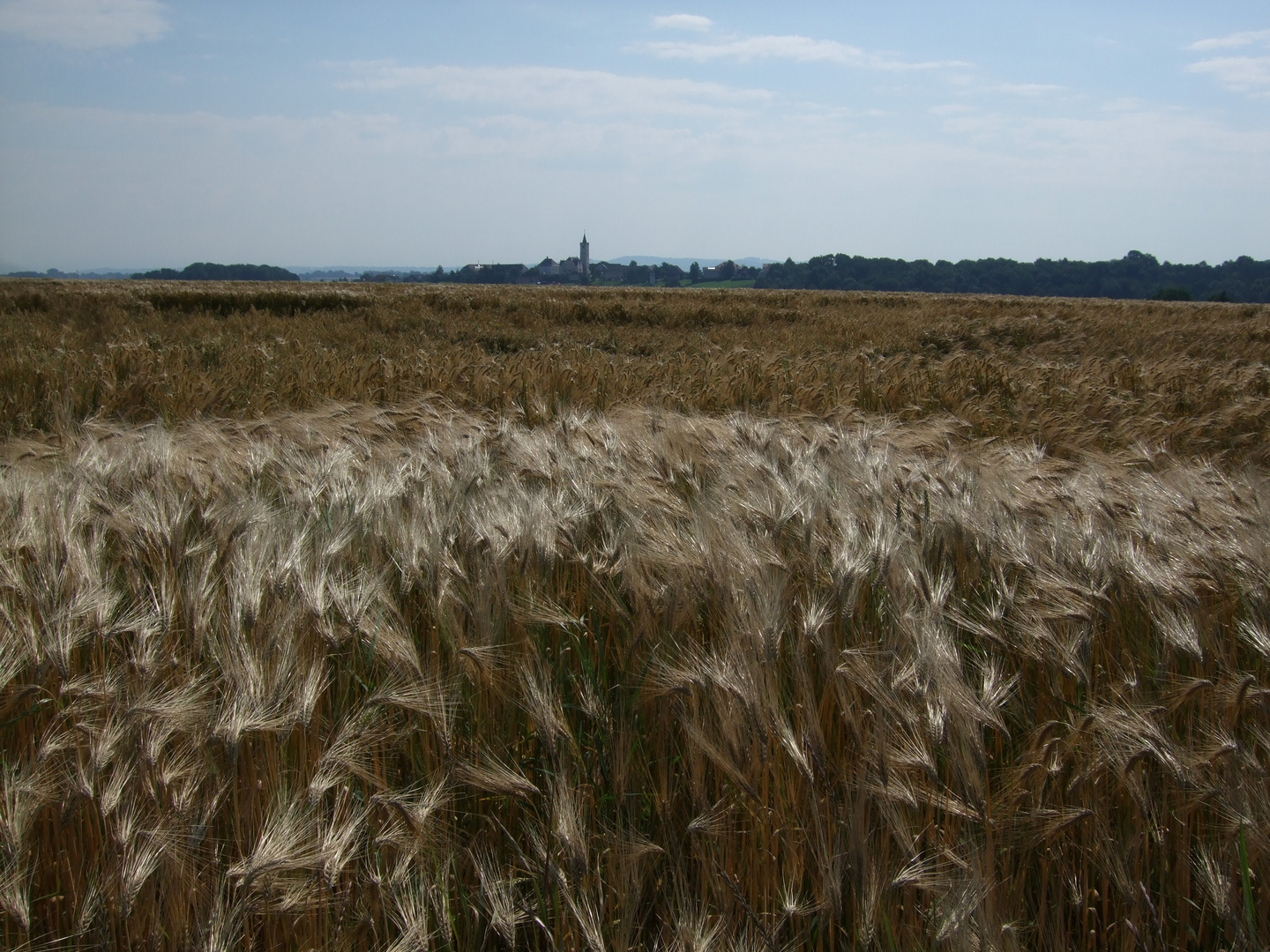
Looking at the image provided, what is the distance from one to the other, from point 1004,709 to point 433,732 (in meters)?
1.20

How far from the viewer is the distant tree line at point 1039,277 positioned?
77812mm

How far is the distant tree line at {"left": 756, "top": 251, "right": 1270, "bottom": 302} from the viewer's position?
77812 mm

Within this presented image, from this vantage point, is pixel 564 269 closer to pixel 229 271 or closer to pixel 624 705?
pixel 229 271

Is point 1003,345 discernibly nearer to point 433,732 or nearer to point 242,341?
point 242,341

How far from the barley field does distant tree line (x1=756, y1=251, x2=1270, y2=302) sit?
256 feet

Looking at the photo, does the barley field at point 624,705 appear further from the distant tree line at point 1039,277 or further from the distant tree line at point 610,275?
the distant tree line at point 610,275

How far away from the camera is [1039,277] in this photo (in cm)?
8081

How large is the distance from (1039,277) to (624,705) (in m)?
92.7

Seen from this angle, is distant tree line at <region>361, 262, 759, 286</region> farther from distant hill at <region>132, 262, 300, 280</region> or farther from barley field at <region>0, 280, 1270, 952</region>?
barley field at <region>0, 280, 1270, 952</region>

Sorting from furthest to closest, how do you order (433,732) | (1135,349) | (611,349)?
1. (1135,349)
2. (611,349)
3. (433,732)

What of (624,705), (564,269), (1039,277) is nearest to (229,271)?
(564,269)

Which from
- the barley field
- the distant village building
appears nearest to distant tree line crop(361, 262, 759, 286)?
the distant village building

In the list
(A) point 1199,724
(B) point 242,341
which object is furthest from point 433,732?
(B) point 242,341

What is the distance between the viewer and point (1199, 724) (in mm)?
1523
